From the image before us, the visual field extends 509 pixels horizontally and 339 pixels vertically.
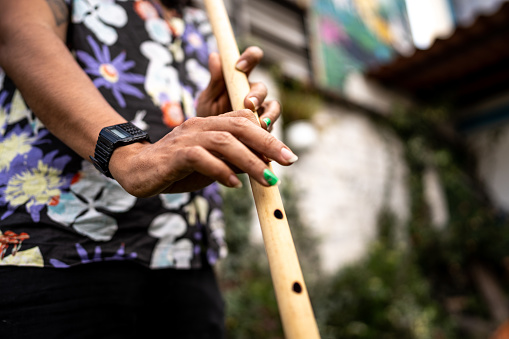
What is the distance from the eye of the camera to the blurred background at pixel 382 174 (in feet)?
10.6

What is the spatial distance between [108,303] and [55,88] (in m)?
0.49

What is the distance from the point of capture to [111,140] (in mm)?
658

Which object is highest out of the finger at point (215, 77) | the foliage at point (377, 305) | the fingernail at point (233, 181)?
the finger at point (215, 77)

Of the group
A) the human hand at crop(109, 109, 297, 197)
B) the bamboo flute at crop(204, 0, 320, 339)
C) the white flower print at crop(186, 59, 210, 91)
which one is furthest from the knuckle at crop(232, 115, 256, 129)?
the white flower print at crop(186, 59, 210, 91)

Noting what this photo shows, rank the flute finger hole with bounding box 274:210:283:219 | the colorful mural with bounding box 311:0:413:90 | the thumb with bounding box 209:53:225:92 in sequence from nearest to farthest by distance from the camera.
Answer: the flute finger hole with bounding box 274:210:283:219
the thumb with bounding box 209:53:225:92
the colorful mural with bounding box 311:0:413:90

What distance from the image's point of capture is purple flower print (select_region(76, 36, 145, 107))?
0.87 meters

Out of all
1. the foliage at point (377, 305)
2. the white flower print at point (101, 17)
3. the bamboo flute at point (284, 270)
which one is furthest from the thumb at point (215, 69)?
the foliage at point (377, 305)

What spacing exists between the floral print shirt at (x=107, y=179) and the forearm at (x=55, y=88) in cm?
10

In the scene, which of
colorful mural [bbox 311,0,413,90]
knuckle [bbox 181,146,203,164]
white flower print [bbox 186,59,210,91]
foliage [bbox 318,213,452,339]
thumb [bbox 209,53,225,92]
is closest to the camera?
knuckle [bbox 181,146,203,164]

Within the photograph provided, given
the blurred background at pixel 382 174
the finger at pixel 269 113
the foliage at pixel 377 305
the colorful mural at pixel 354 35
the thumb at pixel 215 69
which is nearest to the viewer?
the finger at pixel 269 113

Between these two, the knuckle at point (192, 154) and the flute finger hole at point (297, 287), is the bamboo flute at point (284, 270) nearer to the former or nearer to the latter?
the flute finger hole at point (297, 287)

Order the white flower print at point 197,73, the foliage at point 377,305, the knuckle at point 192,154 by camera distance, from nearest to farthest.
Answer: the knuckle at point 192,154, the white flower print at point 197,73, the foliage at point 377,305

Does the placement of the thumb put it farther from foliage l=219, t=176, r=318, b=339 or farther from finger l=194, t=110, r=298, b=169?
foliage l=219, t=176, r=318, b=339

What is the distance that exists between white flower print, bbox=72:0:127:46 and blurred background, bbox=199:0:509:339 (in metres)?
2.22
